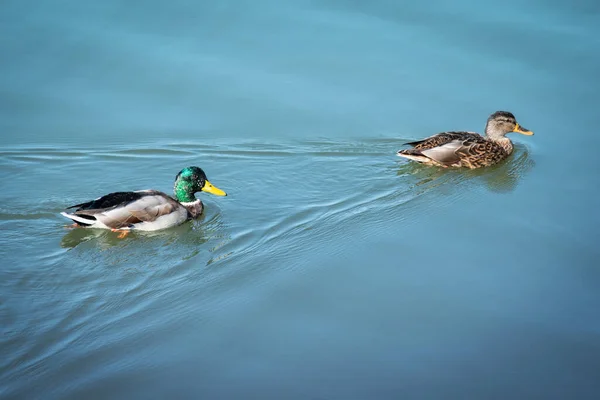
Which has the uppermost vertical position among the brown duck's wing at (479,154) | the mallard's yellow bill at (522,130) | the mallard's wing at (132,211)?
the mallard's yellow bill at (522,130)

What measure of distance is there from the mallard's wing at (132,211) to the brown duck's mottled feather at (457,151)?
286cm

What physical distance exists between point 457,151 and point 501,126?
0.74 m

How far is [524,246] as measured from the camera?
6.77 metres

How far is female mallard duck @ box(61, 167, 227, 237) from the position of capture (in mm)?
7762

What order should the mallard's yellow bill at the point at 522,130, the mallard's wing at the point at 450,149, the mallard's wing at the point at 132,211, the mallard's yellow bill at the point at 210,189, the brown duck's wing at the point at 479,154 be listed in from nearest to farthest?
the mallard's wing at the point at 132,211 < the mallard's yellow bill at the point at 210,189 < the mallard's wing at the point at 450,149 < the brown duck's wing at the point at 479,154 < the mallard's yellow bill at the point at 522,130

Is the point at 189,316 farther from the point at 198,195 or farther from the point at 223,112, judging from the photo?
the point at 223,112

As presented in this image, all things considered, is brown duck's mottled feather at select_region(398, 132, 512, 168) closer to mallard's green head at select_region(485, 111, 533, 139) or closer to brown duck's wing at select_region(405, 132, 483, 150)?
brown duck's wing at select_region(405, 132, 483, 150)

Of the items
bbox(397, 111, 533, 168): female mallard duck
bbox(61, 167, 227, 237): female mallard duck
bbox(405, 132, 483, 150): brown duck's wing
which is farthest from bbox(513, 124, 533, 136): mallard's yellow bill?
bbox(61, 167, 227, 237): female mallard duck

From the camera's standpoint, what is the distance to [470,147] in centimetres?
938

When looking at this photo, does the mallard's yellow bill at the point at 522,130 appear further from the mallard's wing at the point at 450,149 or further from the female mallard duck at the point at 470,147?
the mallard's wing at the point at 450,149

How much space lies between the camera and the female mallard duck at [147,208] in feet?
25.5

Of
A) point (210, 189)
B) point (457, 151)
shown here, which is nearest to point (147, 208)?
point (210, 189)

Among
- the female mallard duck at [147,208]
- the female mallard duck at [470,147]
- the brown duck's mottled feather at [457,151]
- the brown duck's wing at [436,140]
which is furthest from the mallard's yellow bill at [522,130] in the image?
the female mallard duck at [147,208]

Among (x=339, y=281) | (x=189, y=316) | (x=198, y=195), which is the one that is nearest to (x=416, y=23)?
(x=198, y=195)
